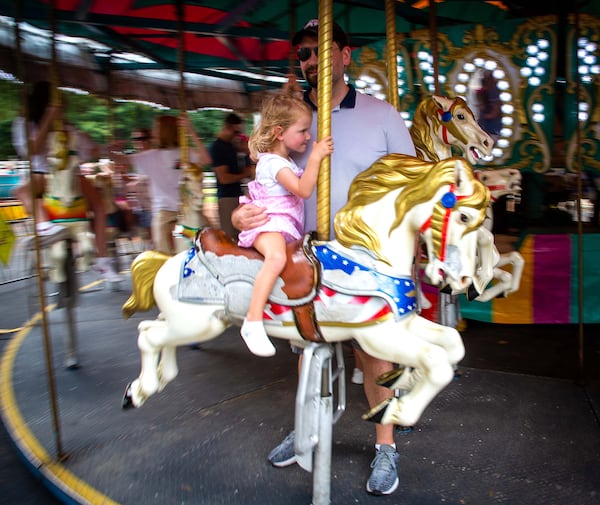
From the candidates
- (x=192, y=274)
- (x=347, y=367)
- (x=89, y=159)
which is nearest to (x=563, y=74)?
(x=347, y=367)

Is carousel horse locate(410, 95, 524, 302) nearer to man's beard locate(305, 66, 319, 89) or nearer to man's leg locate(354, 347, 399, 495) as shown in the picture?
man's leg locate(354, 347, 399, 495)

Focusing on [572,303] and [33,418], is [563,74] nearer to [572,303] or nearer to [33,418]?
[572,303]

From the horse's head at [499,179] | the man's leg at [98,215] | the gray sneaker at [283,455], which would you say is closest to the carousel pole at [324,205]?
the gray sneaker at [283,455]

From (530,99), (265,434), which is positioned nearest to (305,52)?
(265,434)

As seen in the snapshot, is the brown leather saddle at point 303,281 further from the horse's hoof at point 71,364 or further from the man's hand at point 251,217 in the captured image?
the horse's hoof at point 71,364

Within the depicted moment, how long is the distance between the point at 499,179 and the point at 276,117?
2684mm

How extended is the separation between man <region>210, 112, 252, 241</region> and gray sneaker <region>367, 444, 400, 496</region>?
306cm

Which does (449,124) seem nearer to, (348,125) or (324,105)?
(348,125)

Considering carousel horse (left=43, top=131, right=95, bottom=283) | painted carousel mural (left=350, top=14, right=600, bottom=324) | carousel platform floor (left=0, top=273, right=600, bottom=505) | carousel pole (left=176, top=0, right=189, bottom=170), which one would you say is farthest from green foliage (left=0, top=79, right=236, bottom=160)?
carousel platform floor (left=0, top=273, right=600, bottom=505)

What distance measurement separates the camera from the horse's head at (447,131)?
297 centimetres

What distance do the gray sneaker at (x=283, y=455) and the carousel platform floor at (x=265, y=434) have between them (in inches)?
1.6

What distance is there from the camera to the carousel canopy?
364cm

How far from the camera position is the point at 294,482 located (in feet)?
7.52

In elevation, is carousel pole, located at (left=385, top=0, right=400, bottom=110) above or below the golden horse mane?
above
